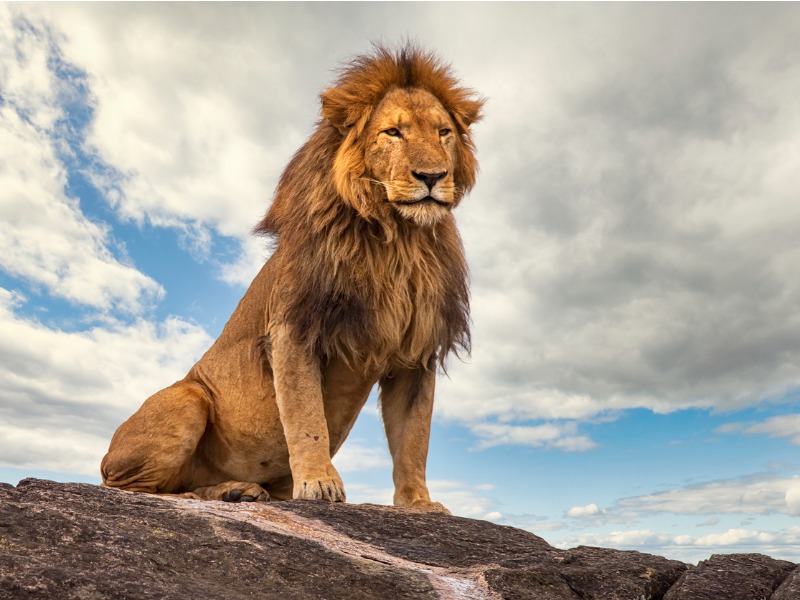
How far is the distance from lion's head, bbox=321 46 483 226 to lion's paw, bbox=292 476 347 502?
1.94 metres

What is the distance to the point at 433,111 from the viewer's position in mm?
6312

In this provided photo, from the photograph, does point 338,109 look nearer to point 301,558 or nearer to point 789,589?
point 301,558

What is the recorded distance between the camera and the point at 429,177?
229 inches

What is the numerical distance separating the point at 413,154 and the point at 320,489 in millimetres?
2444

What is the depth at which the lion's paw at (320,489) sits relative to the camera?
19.0ft

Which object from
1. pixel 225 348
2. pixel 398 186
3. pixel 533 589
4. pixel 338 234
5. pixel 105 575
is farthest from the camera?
pixel 225 348

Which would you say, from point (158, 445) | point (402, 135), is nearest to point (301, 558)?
point (158, 445)

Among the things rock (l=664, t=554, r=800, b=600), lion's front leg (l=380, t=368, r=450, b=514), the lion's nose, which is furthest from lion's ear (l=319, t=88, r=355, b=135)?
rock (l=664, t=554, r=800, b=600)

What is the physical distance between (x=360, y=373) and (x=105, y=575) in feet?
10.7

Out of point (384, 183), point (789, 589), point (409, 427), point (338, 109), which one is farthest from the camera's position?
point (409, 427)

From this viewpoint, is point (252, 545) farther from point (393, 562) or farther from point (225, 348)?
point (225, 348)

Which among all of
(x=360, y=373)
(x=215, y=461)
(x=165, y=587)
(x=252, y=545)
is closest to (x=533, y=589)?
(x=252, y=545)

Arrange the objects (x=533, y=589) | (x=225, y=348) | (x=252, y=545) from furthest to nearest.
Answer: (x=225, y=348), (x=533, y=589), (x=252, y=545)

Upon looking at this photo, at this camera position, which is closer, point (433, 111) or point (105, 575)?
point (105, 575)
